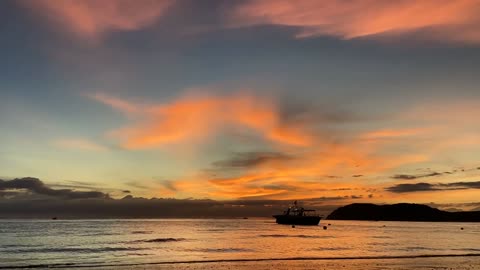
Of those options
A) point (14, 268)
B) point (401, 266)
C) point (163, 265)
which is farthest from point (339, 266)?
point (14, 268)

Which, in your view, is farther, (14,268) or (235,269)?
(14,268)

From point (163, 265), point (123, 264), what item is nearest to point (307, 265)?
point (163, 265)

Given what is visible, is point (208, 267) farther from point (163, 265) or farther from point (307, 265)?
point (307, 265)

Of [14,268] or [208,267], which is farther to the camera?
[14,268]

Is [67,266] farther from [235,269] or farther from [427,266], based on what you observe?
[427,266]

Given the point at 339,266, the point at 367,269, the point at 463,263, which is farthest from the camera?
the point at 463,263

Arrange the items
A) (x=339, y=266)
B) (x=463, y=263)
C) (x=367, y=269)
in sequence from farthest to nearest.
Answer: (x=463, y=263) → (x=339, y=266) → (x=367, y=269)

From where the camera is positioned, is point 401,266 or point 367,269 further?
point 401,266

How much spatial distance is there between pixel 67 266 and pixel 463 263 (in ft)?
151

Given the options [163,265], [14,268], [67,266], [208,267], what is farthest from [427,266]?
[14,268]

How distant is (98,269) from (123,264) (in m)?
5.18

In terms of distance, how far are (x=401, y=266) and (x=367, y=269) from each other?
5.62 metres

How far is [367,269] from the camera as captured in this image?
152ft

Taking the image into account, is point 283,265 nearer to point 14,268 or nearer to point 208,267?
point 208,267
